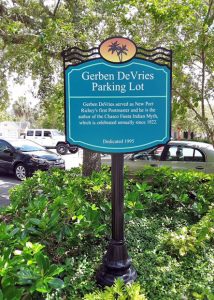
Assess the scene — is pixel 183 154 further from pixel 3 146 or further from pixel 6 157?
pixel 3 146

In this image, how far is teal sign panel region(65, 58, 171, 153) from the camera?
111 inches

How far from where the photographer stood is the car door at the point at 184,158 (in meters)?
7.33

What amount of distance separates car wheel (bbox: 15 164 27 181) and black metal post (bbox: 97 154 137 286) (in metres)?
8.06

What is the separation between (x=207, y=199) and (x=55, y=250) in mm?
2299

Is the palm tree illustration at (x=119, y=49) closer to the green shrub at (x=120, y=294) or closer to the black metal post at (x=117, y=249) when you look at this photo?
the black metal post at (x=117, y=249)

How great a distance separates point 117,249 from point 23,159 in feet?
27.0

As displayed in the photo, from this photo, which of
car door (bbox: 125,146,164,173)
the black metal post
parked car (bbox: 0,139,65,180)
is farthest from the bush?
parked car (bbox: 0,139,65,180)

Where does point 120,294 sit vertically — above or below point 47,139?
below

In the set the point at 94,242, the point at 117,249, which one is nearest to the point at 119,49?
the point at 117,249

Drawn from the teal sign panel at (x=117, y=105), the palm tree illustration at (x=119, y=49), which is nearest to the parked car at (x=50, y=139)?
the teal sign panel at (x=117, y=105)

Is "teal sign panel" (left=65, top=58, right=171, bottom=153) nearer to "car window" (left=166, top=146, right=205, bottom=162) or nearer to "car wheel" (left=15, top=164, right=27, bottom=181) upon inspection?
"car window" (left=166, top=146, right=205, bottom=162)

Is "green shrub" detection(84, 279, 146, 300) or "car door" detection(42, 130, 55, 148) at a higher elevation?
"car door" detection(42, 130, 55, 148)

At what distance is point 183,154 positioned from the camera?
758 cm

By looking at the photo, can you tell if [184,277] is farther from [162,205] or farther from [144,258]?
[162,205]
